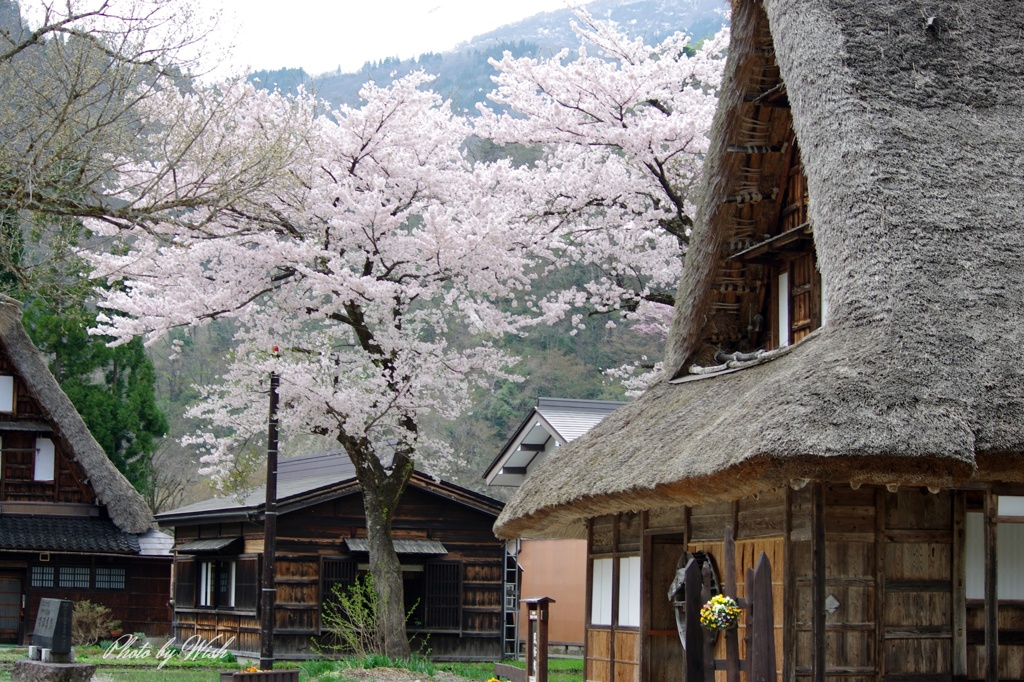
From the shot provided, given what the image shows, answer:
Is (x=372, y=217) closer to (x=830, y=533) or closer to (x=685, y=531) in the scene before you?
(x=685, y=531)

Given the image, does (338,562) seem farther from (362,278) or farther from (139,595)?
(139,595)

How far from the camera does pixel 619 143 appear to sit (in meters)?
17.2

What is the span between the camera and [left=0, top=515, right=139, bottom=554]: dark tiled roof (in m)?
24.3

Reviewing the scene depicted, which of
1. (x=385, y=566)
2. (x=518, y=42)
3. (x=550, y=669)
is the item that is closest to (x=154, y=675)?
(x=385, y=566)

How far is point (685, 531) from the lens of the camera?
433 inches

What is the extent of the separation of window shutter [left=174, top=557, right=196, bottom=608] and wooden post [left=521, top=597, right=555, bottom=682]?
13929mm

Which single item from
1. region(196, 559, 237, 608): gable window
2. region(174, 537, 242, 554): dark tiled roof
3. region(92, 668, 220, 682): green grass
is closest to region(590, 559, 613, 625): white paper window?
region(92, 668, 220, 682): green grass

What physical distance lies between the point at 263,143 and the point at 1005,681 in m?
8.92

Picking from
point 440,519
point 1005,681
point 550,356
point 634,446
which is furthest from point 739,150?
point 550,356

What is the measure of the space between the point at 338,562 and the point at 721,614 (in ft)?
49.9

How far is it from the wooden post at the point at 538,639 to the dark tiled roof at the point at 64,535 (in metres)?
15.0

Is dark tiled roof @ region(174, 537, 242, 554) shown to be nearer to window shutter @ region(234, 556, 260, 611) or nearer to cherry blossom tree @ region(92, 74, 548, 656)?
window shutter @ region(234, 556, 260, 611)

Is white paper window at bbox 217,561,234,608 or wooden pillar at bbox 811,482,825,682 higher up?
wooden pillar at bbox 811,482,825,682

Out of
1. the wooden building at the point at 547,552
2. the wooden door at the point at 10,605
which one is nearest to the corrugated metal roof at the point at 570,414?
the wooden building at the point at 547,552
